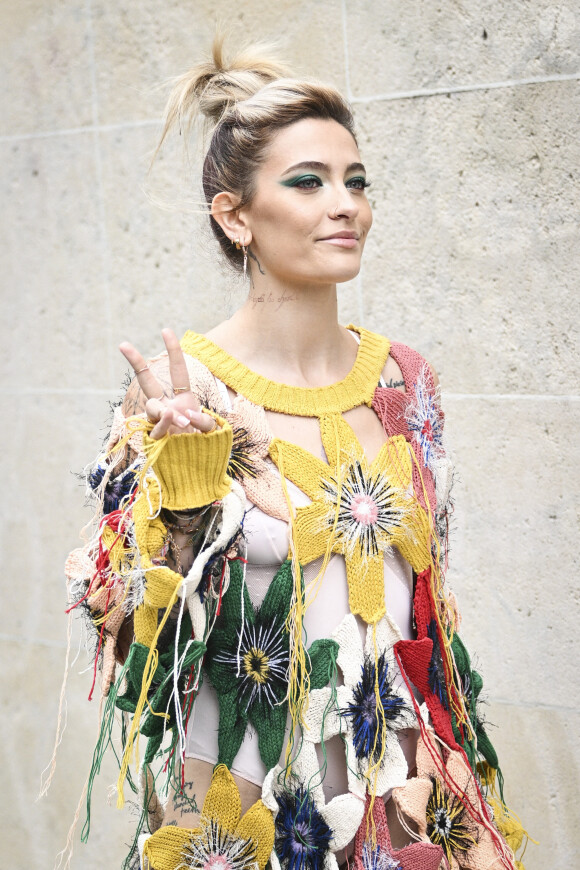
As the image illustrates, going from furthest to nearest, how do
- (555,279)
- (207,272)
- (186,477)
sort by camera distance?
(207,272) < (555,279) < (186,477)

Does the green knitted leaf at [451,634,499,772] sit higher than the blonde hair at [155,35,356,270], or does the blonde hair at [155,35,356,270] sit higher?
the blonde hair at [155,35,356,270]

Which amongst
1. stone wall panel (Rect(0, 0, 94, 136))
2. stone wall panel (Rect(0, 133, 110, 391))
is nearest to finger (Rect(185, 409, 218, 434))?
stone wall panel (Rect(0, 133, 110, 391))

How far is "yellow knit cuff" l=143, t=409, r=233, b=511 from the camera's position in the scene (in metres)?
1.26

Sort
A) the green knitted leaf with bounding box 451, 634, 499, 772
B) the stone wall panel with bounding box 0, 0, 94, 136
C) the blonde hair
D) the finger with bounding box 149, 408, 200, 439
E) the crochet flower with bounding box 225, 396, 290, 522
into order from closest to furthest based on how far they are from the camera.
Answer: the finger with bounding box 149, 408, 200, 439
the crochet flower with bounding box 225, 396, 290, 522
the blonde hair
the green knitted leaf with bounding box 451, 634, 499, 772
the stone wall panel with bounding box 0, 0, 94, 136

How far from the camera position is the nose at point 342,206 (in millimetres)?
1553

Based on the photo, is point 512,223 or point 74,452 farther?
point 74,452

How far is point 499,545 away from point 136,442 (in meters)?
1.33

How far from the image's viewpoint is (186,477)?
1284mm

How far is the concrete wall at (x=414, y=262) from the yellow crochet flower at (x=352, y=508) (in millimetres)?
909

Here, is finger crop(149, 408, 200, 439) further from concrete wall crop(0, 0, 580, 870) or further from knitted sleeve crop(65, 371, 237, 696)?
concrete wall crop(0, 0, 580, 870)

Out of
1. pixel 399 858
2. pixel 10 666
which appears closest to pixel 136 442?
pixel 399 858

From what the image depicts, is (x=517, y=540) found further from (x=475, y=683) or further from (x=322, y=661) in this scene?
(x=322, y=661)

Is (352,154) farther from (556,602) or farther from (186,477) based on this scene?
(556,602)

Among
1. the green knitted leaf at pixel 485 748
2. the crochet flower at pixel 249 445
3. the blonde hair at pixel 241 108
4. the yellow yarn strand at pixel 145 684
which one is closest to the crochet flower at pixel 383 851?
the green knitted leaf at pixel 485 748
